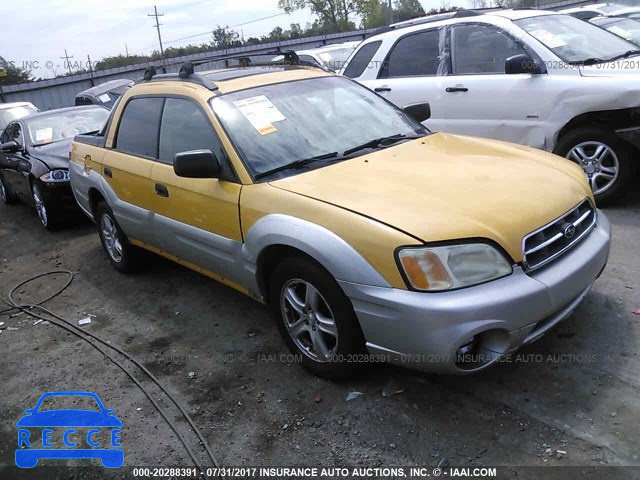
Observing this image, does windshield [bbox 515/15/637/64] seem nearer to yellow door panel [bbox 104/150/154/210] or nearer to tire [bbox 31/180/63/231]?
yellow door panel [bbox 104/150/154/210]

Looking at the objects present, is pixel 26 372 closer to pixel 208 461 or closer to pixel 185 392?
pixel 185 392

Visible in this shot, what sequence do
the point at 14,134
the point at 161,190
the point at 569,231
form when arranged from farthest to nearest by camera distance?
the point at 14,134 < the point at 161,190 < the point at 569,231

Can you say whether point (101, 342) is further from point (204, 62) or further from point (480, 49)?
point (480, 49)

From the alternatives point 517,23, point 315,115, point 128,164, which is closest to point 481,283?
point 315,115

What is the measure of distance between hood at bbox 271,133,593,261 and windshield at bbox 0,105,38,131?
1056cm

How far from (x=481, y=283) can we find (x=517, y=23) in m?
4.07

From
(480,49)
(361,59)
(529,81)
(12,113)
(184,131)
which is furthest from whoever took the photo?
(12,113)

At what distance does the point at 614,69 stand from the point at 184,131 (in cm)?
388

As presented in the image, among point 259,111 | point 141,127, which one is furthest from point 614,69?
point 141,127

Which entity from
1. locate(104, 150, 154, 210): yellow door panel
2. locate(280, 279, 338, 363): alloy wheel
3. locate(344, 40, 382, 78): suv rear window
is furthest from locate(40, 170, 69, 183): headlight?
locate(280, 279, 338, 363): alloy wheel

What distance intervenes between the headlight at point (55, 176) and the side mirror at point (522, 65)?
17.6ft

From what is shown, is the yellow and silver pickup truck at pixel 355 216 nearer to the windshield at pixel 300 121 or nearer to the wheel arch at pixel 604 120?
the windshield at pixel 300 121

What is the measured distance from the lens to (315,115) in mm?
3812

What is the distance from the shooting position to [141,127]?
454 cm
